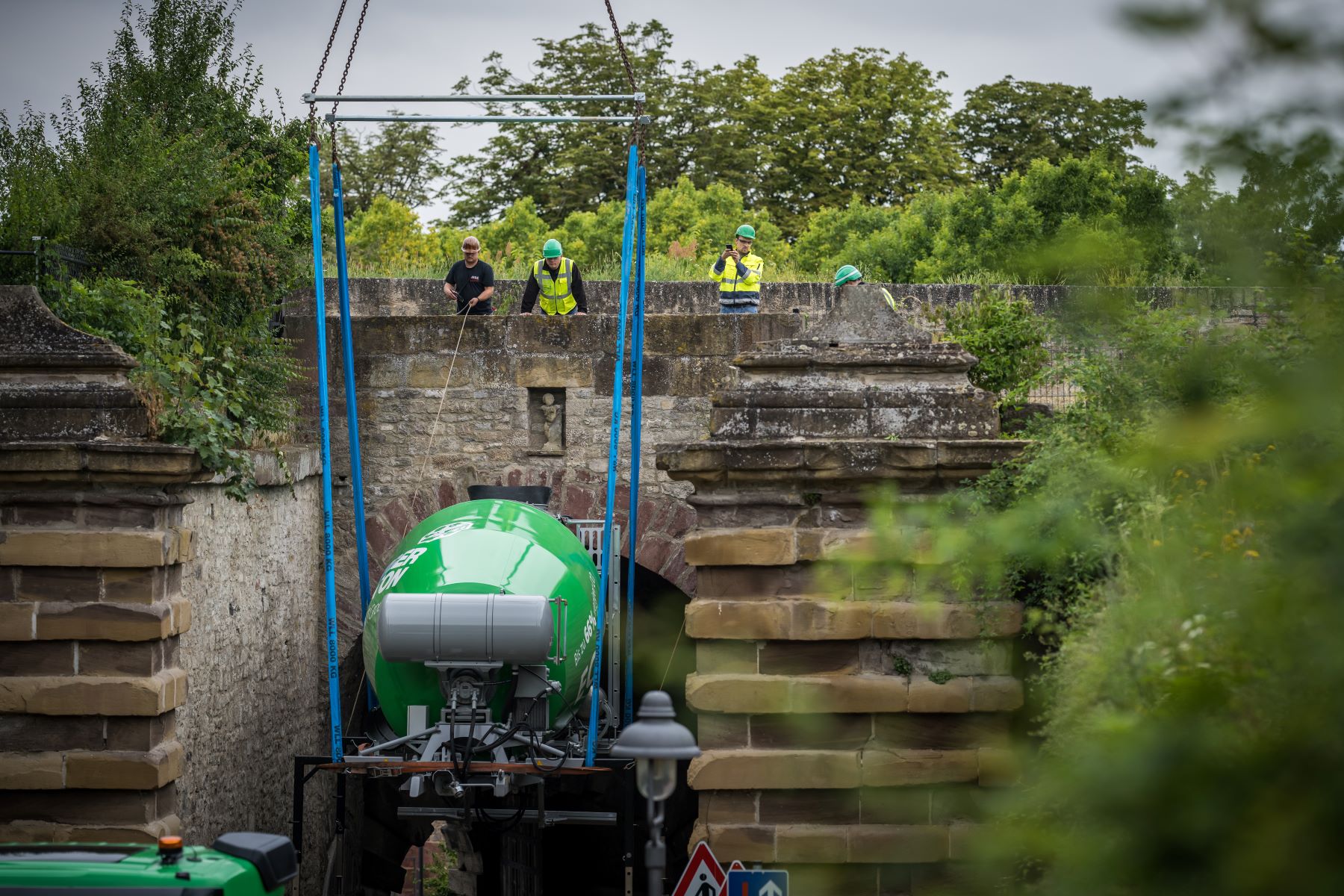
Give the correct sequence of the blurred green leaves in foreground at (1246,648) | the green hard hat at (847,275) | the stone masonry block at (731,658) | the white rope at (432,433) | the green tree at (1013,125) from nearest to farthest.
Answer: the blurred green leaves in foreground at (1246,648) → the stone masonry block at (731,658) → the green hard hat at (847,275) → the white rope at (432,433) → the green tree at (1013,125)

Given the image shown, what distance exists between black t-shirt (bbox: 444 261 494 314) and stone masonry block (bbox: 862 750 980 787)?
20.6 ft

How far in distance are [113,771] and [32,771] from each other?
0.43 metres

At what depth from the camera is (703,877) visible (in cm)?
684

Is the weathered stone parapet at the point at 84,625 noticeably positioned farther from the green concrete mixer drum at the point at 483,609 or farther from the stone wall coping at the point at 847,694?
the stone wall coping at the point at 847,694

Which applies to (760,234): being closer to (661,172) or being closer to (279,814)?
(661,172)

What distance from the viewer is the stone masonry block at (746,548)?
7.62m

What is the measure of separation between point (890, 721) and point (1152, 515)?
2.53 meters

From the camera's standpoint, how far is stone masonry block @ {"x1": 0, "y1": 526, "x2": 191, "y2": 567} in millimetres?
7984

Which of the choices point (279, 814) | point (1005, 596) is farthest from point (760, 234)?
point (1005, 596)

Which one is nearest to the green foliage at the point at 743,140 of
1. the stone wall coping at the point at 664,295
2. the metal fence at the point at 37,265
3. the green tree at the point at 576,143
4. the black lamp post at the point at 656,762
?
the green tree at the point at 576,143

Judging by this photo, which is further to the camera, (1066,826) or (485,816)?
(485,816)

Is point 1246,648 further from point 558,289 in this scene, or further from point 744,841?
point 558,289

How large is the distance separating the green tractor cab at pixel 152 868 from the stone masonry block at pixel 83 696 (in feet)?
8.27

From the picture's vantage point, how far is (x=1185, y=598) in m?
2.50
